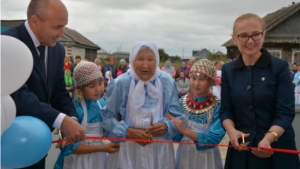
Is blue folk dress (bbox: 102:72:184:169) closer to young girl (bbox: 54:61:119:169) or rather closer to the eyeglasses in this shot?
young girl (bbox: 54:61:119:169)

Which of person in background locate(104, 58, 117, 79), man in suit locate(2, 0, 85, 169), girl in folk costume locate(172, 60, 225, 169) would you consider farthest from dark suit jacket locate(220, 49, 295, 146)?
person in background locate(104, 58, 117, 79)

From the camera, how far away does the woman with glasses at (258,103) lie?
2.44 meters

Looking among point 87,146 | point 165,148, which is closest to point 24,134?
point 87,146

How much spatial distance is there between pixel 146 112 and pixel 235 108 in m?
0.85

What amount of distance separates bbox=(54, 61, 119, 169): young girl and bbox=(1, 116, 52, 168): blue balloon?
3.54 ft

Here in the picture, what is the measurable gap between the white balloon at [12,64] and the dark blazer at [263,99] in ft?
5.43

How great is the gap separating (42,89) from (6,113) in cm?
81

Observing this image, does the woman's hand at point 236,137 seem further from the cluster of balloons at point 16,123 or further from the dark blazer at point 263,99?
the cluster of balloons at point 16,123

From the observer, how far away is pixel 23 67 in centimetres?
180

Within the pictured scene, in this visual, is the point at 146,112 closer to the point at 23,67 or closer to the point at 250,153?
the point at 250,153

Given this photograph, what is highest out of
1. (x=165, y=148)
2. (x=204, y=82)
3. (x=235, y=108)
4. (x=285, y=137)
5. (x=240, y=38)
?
(x=240, y=38)

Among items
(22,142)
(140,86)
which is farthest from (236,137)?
(22,142)

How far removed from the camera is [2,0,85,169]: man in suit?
7.65ft

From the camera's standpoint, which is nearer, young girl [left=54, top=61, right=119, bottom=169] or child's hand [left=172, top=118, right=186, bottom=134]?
child's hand [left=172, top=118, right=186, bottom=134]
